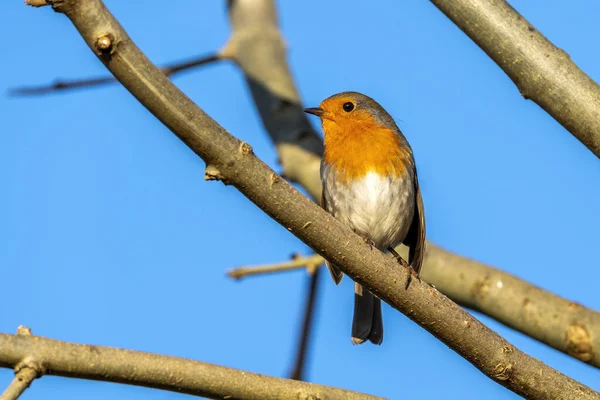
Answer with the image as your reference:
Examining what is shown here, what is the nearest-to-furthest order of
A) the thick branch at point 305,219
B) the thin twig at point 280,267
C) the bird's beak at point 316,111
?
the thick branch at point 305,219 → the thin twig at point 280,267 → the bird's beak at point 316,111

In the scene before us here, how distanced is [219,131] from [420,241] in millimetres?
2916

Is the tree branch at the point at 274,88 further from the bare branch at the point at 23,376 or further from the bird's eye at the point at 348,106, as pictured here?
the bare branch at the point at 23,376

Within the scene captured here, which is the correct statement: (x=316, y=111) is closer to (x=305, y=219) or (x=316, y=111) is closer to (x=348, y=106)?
(x=348, y=106)

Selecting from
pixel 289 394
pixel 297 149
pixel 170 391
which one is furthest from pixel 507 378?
pixel 297 149

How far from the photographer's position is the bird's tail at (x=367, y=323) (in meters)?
6.38

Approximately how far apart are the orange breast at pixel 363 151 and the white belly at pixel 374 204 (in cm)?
6

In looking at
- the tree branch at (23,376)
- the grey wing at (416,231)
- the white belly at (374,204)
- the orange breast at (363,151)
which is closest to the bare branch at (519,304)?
the grey wing at (416,231)

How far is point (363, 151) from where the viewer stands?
615cm

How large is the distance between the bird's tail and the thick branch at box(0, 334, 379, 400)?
2737 mm

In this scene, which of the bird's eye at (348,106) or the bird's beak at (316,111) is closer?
the bird's beak at (316,111)

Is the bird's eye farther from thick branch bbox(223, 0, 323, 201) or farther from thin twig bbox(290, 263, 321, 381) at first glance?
thin twig bbox(290, 263, 321, 381)

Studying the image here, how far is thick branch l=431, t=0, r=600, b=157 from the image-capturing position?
13.0 ft

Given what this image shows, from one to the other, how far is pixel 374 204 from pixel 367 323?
2.97ft

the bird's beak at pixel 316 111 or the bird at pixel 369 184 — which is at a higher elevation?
the bird's beak at pixel 316 111
